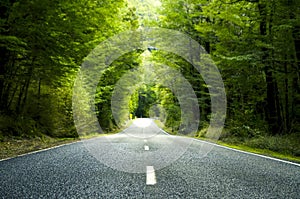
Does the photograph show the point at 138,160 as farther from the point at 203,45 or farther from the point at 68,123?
the point at 203,45

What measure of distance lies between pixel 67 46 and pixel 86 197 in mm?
8938

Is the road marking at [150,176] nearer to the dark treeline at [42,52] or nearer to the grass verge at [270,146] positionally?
the grass verge at [270,146]

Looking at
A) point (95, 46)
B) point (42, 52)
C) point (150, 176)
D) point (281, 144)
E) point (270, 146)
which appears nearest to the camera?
point (150, 176)

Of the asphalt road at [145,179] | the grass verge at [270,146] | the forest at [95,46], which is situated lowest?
the grass verge at [270,146]

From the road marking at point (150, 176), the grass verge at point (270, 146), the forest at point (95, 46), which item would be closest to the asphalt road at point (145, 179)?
the road marking at point (150, 176)

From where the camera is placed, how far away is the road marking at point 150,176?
4398 mm

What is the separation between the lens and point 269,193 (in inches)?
153

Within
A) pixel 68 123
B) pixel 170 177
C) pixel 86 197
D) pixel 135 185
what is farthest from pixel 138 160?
pixel 68 123

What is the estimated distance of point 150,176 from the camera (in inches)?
192

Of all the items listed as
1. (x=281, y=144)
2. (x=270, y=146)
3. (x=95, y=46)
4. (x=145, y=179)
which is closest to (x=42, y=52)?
(x=95, y=46)

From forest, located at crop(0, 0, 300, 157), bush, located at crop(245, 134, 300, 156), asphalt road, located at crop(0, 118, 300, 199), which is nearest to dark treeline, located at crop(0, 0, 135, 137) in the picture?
forest, located at crop(0, 0, 300, 157)

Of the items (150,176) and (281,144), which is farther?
(281,144)

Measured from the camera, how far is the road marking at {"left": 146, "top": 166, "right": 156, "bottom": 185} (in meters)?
4.40

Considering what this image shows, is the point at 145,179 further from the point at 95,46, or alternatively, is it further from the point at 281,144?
the point at 95,46
